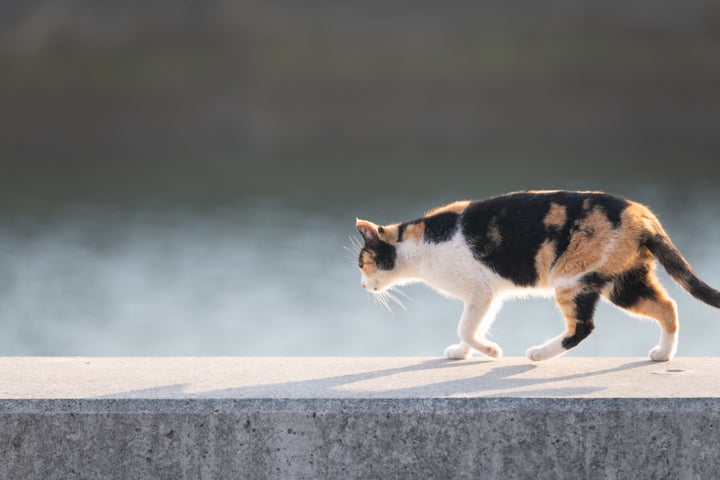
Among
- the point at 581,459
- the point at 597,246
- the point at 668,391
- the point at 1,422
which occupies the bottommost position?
the point at 581,459

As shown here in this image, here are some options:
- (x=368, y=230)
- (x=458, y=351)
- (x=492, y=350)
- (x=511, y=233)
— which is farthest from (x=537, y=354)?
(x=368, y=230)

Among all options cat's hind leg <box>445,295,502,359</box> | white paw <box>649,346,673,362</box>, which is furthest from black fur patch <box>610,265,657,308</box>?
cat's hind leg <box>445,295,502,359</box>

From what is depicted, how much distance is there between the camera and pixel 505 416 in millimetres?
2607

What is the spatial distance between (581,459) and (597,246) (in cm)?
78

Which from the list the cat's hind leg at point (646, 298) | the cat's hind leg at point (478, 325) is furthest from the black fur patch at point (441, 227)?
the cat's hind leg at point (646, 298)

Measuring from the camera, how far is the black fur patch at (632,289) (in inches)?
124

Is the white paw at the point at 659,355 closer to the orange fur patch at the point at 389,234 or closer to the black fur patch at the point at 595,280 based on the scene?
the black fur patch at the point at 595,280

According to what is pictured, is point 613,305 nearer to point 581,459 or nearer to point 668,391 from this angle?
point 668,391

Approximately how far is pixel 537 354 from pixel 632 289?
410 mm

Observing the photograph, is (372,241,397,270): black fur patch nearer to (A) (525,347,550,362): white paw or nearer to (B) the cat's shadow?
(B) the cat's shadow

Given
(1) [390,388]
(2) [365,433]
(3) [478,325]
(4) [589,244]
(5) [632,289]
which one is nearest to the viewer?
(2) [365,433]

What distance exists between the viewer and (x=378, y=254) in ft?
11.5

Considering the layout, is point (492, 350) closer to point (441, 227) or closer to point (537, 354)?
point (537, 354)

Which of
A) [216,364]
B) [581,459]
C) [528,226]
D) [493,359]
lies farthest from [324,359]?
[581,459]
